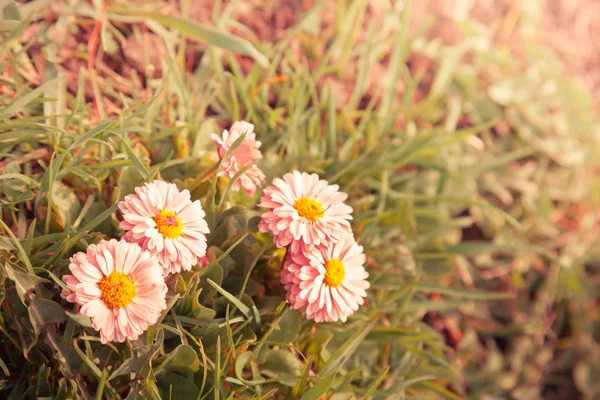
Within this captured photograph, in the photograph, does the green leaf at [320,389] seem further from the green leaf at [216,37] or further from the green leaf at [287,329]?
the green leaf at [216,37]

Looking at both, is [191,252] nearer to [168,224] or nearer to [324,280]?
[168,224]

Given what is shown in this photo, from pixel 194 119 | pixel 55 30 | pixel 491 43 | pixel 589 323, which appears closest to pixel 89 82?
pixel 55 30

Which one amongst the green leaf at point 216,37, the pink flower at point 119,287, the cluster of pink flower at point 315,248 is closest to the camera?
the pink flower at point 119,287

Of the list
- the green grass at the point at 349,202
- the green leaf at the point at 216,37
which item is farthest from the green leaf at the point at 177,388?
the green leaf at the point at 216,37

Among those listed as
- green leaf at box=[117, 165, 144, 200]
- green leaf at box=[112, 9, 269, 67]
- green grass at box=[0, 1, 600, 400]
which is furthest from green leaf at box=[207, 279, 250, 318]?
green leaf at box=[112, 9, 269, 67]

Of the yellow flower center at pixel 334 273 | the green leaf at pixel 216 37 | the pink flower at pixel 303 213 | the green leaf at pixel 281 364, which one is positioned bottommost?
the green leaf at pixel 281 364

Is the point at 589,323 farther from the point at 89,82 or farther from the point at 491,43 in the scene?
the point at 89,82

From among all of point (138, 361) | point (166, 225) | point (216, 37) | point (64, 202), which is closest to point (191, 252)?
point (166, 225)

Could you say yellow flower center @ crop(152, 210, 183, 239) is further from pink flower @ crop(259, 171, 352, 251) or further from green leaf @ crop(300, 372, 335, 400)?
green leaf @ crop(300, 372, 335, 400)
